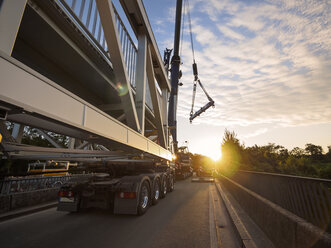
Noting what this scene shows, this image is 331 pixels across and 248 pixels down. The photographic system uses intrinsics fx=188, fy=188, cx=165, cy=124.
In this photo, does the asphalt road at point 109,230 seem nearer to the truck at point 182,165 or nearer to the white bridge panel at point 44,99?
the white bridge panel at point 44,99

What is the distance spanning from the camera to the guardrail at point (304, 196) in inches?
101

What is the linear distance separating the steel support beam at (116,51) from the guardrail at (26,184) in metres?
2.88

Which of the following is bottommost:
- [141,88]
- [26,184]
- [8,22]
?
[26,184]

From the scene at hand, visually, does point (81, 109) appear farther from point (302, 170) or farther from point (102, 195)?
point (302, 170)

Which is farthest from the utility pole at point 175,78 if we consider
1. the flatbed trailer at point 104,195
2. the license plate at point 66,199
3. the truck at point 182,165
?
the license plate at point 66,199

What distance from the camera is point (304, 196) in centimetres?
303

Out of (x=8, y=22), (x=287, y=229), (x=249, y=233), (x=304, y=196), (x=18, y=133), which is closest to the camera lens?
(x=8, y=22)

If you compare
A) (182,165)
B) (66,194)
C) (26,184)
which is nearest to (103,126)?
(66,194)

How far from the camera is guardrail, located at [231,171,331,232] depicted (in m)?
2.57

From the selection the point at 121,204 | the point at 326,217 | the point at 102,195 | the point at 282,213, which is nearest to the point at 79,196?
the point at 102,195

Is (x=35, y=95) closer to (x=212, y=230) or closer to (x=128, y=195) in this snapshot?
(x=128, y=195)

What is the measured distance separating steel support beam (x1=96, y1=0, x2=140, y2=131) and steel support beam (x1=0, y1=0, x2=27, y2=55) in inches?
90.6

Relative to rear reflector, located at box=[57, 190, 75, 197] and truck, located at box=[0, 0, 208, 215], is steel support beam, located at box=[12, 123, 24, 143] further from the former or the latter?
rear reflector, located at box=[57, 190, 75, 197]

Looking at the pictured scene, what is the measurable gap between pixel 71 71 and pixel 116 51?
10.1ft
